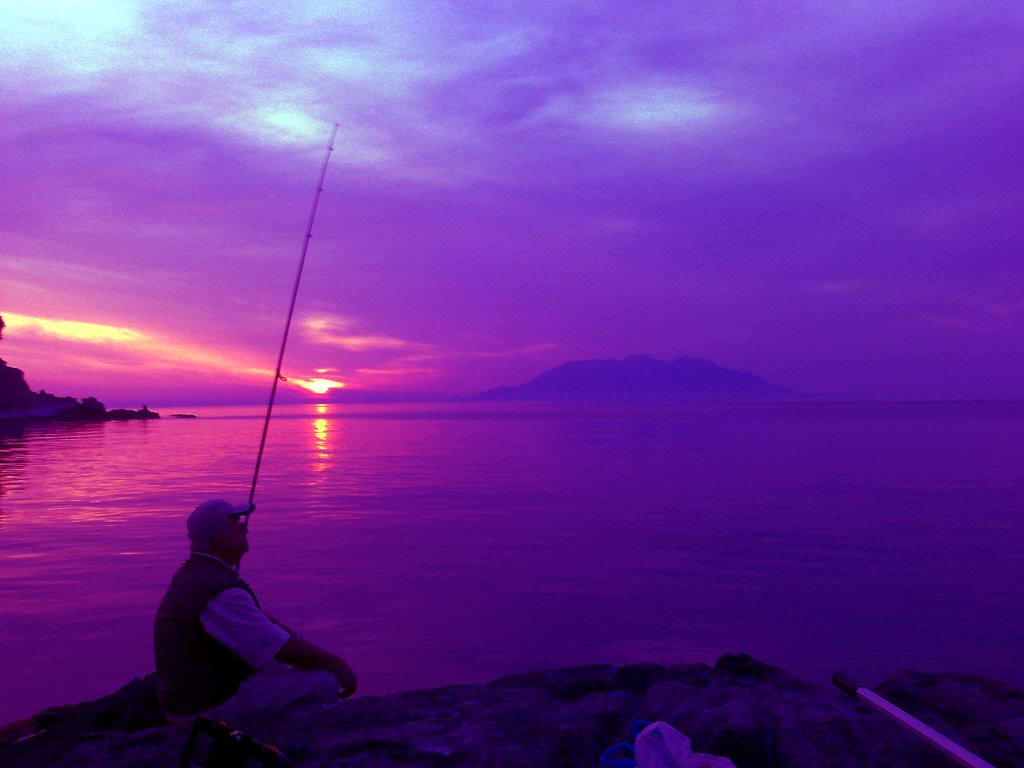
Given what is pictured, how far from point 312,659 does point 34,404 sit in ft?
329

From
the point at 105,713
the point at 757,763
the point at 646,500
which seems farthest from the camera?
the point at 646,500

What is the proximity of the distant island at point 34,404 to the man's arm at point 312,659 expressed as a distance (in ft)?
Answer: 305

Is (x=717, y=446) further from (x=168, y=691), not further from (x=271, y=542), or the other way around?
(x=168, y=691)

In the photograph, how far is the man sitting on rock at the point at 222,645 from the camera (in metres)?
4.51

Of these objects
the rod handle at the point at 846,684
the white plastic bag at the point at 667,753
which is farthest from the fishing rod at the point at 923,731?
the white plastic bag at the point at 667,753

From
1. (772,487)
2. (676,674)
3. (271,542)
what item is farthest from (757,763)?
(772,487)

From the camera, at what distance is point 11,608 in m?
11.2

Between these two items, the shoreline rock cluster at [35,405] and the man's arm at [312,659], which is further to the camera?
the shoreline rock cluster at [35,405]

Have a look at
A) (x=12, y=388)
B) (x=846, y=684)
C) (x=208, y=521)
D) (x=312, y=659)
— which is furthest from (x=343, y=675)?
(x=12, y=388)

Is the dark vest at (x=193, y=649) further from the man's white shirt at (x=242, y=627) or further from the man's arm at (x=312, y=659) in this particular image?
the man's arm at (x=312, y=659)

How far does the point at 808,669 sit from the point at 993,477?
2031 cm

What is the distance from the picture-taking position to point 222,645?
4.70 meters

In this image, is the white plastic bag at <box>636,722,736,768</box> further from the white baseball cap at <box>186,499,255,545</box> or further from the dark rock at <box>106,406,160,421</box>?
the dark rock at <box>106,406,160,421</box>

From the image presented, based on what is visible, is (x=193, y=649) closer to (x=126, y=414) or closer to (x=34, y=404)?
(x=34, y=404)
